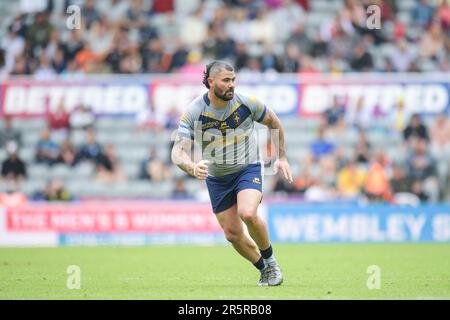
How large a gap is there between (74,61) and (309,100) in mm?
5853

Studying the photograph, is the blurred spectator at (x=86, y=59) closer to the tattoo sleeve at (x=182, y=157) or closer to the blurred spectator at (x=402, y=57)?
the blurred spectator at (x=402, y=57)

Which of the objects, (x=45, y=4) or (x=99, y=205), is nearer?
(x=99, y=205)

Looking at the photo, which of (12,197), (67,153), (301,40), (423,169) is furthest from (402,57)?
(12,197)

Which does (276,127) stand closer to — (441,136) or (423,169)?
(423,169)

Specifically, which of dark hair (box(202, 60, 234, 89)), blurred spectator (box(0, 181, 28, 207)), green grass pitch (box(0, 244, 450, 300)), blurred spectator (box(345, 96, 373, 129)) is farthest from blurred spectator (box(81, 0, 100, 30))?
dark hair (box(202, 60, 234, 89))

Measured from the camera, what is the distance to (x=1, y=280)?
1230 cm

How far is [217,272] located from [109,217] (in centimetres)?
780

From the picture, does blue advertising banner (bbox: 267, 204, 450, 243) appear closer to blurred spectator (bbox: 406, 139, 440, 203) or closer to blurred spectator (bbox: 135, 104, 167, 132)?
blurred spectator (bbox: 406, 139, 440, 203)

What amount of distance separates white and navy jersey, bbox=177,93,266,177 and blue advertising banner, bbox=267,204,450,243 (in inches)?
388

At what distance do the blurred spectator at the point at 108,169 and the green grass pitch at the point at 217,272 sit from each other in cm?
320

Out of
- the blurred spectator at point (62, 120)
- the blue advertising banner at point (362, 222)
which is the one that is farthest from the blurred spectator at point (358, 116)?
the blurred spectator at point (62, 120)

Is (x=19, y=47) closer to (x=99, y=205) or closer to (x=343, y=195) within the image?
(x=99, y=205)

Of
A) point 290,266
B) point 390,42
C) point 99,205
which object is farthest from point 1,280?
point 390,42

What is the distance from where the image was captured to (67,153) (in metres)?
23.2
